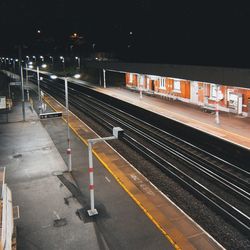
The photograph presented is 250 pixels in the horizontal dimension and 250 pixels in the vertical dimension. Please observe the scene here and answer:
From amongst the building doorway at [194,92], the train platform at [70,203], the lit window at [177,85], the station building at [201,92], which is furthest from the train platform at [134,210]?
the lit window at [177,85]

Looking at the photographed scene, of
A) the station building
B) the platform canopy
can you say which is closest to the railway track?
the platform canopy

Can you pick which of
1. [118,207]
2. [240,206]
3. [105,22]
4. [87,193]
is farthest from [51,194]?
[105,22]

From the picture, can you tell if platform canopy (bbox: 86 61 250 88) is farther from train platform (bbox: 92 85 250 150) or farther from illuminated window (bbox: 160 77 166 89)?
train platform (bbox: 92 85 250 150)

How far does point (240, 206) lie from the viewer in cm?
1442

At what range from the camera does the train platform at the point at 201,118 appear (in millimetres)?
22078

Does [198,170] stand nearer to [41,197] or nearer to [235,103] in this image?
[41,197]

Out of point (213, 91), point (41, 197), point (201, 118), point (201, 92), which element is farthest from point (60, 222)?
point (201, 92)

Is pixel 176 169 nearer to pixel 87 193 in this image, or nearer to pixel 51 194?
pixel 87 193

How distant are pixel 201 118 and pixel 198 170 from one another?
32.3 ft

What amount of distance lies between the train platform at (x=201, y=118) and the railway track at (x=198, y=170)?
2.00m

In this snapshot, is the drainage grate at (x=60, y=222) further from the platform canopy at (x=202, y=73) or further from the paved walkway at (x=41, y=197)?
the platform canopy at (x=202, y=73)

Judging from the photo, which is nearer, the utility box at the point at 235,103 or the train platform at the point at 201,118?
the train platform at the point at 201,118

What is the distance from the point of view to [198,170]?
18234 mm

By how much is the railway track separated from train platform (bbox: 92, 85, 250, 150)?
1999mm
